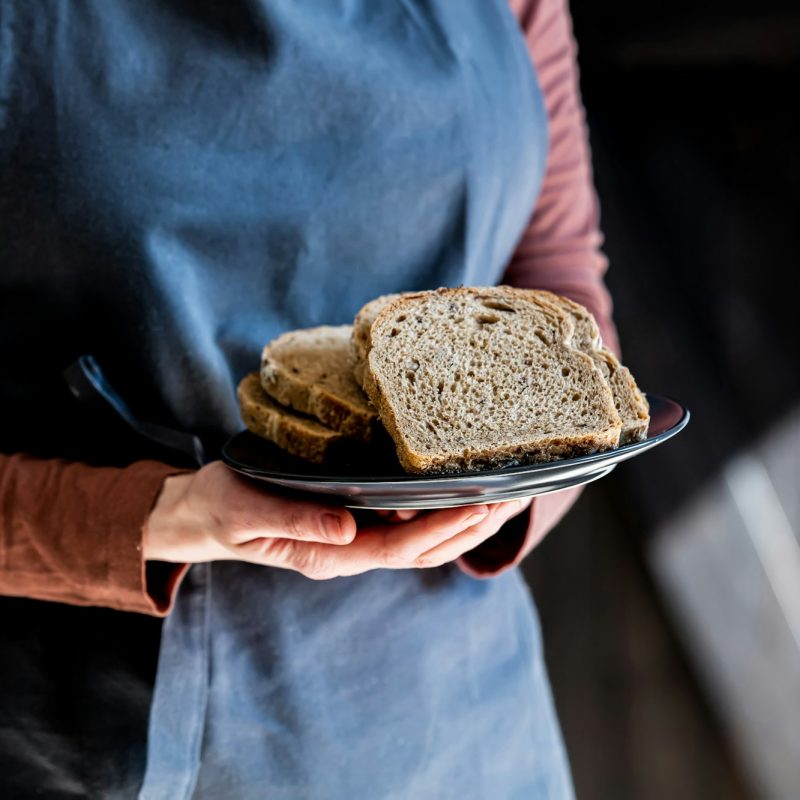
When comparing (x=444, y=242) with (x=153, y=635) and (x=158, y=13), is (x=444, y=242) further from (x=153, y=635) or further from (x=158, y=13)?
(x=153, y=635)

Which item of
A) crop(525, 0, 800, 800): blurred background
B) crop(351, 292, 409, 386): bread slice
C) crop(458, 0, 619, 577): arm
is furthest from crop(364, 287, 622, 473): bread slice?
crop(525, 0, 800, 800): blurred background

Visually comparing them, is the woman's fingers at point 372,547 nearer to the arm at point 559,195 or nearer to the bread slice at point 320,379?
the bread slice at point 320,379

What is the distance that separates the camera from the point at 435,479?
51 cm

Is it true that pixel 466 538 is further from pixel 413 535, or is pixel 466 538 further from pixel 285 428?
pixel 285 428

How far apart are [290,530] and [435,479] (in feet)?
0.55

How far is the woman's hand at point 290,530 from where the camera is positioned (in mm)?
630

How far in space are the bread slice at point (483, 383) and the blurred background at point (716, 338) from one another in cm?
113

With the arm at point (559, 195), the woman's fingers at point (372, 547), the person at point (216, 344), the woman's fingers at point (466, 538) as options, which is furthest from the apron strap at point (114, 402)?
the arm at point (559, 195)

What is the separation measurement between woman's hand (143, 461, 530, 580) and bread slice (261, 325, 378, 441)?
0.09 metres

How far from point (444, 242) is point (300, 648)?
43cm

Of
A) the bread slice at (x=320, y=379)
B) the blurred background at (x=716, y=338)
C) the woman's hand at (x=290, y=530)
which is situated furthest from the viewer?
the blurred background at (x=716, y=338)

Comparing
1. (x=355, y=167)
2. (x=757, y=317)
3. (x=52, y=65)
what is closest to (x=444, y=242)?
(x=355, y=167)

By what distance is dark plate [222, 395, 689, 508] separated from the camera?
1.69ft

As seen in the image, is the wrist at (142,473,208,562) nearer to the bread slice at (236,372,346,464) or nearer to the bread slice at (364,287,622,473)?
the bread slice at (236,372,346,464)
